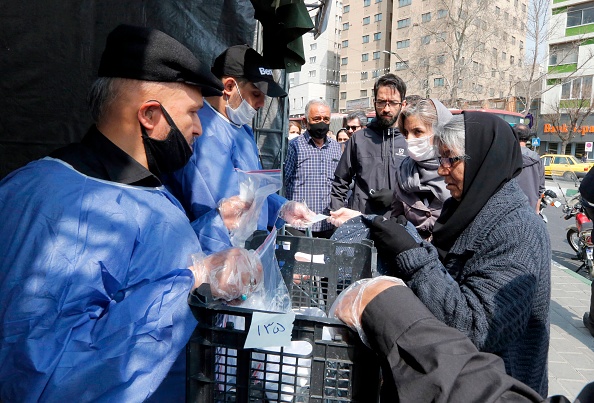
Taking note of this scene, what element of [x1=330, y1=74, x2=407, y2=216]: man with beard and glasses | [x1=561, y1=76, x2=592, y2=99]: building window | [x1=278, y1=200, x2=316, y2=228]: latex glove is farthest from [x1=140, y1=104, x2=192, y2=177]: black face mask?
[x1=561, y1=76, x2=592, y2=99]: building window

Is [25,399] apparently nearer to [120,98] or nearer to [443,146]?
[120,98]

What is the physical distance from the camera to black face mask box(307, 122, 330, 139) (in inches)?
223

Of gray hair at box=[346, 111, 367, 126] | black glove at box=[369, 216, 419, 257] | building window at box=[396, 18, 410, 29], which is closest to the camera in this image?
black glove at box=[369, 216, 419, 257]

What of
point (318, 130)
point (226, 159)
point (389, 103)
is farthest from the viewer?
point (318, 130)

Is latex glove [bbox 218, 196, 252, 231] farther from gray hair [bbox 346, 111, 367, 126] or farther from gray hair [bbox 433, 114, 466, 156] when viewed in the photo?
gray hair [bbox 346, 111, 367, 126]

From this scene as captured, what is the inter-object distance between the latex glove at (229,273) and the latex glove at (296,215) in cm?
113

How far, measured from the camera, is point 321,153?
5742 millimetres

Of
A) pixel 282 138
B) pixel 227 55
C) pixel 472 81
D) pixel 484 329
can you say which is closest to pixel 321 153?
pixel 282 138

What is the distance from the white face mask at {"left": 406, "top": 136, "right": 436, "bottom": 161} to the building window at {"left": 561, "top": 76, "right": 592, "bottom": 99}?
38.6m

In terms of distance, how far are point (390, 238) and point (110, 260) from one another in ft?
3.65

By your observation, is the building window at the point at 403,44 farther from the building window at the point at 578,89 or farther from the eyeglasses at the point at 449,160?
the eyeglasses at the point at 449,160

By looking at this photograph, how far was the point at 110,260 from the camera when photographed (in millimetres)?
1310

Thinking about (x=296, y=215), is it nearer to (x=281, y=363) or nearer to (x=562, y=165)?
(x=281, y=363)

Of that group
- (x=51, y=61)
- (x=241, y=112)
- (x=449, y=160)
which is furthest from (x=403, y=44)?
(x=449, y=160)
